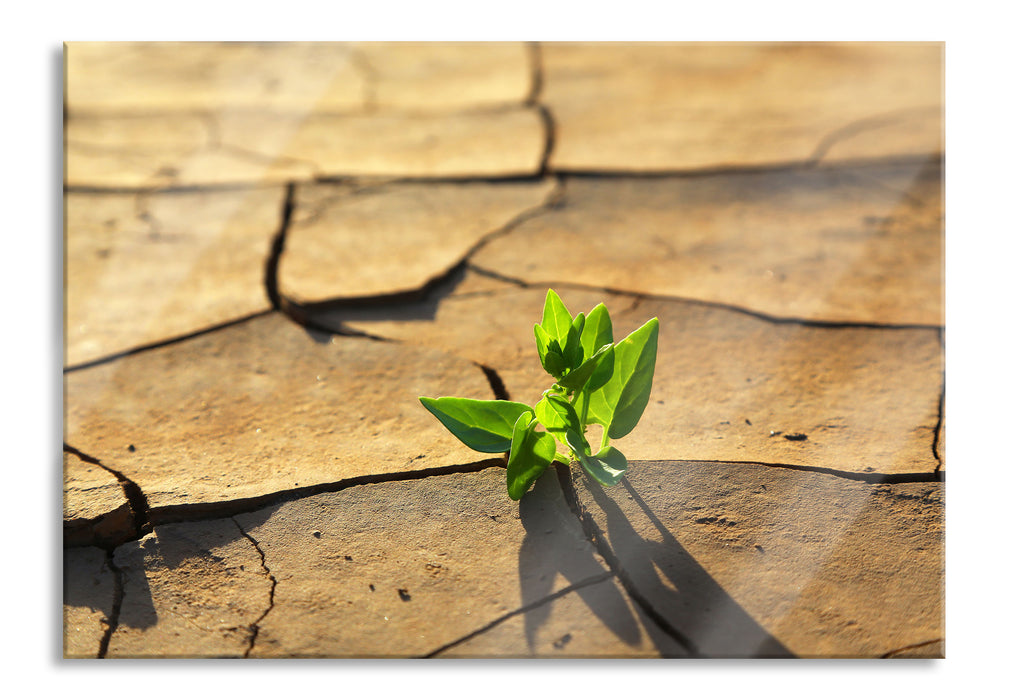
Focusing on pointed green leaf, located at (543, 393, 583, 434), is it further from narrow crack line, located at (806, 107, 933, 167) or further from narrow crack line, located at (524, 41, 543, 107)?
narrow crack line, located at (524, 41, 543, 107)

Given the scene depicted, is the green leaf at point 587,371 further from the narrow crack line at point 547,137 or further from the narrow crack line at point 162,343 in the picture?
the narrow crack line at point 547,137

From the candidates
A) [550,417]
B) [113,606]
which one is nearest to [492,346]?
[550,417]

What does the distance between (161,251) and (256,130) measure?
2.38 feet

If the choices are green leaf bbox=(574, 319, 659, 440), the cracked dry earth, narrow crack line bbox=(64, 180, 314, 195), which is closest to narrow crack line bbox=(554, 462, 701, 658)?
the cracked dry earth

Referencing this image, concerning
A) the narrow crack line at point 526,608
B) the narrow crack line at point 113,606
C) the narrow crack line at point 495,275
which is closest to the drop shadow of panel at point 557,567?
the narrow crack line at point 526,608

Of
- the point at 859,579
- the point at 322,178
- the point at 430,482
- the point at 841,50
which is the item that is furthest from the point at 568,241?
the point at 841,50

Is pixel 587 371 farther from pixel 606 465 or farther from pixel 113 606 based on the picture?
pixel 113 606

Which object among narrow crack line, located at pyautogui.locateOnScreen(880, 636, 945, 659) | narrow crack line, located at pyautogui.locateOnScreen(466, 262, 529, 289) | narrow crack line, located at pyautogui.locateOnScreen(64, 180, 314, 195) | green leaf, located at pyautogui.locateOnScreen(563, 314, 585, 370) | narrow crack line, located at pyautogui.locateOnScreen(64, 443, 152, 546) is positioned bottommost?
narrow crack line, located at pyautogui.locateOnScreen(880, 636, 945, 659)

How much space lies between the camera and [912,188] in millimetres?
2219

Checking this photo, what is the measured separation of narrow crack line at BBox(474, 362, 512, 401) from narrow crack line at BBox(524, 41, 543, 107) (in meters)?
1.43

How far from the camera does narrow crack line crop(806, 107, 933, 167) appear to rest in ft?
7.90

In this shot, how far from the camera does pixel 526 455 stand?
1236mm

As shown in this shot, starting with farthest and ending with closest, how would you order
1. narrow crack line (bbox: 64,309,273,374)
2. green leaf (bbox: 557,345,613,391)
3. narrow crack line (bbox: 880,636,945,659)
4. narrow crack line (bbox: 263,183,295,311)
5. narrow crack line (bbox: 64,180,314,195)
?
narrow crack line (bbox: 64,180,314,195) < narrow crack line (bbox: 263,183,295,311) < narrow crack line (bbox: 64,309,273,374) < green leaf (bbox: 557,345,613,391) < narrow crack line (bbox: 880,636,945,659)

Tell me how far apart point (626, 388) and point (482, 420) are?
220 millimetres
